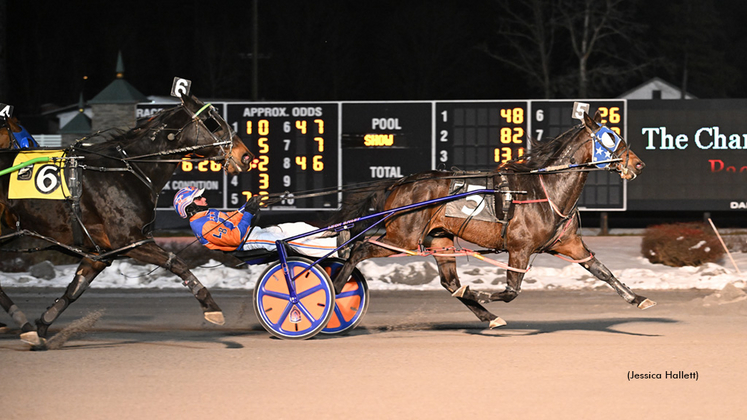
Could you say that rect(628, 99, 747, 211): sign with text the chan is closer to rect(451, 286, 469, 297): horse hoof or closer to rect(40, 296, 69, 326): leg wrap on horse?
rect(451, 286, 469, 297): horse hoof

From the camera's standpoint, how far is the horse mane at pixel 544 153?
7.71 m

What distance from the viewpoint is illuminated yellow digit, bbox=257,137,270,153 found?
15.6m

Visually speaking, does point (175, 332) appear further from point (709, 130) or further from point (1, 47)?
point (709, 130)

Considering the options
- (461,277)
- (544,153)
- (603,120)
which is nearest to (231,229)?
(544,153)

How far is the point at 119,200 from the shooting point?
275 inches

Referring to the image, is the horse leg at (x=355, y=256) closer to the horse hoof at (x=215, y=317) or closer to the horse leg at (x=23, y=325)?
the horse hoof at (x=215, y=317)

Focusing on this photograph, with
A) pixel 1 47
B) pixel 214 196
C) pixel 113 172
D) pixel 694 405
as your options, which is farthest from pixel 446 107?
pixel 694 405

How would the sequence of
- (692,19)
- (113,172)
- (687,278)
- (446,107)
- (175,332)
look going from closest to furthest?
(113,172) → (175,332) → (687,278) → (446,107) → (692,19)

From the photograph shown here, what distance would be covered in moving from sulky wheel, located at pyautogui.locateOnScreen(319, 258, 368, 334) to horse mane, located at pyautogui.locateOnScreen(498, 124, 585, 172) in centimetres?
159

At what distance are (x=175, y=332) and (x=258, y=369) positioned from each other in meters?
1.92

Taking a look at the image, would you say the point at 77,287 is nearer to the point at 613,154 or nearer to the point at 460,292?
the point at 460,292

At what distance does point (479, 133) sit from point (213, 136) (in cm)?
884

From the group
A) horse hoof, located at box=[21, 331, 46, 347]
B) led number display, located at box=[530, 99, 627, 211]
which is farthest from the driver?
led number display, located at box=[530, 99, 627, 211]

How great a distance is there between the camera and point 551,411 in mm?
5055
